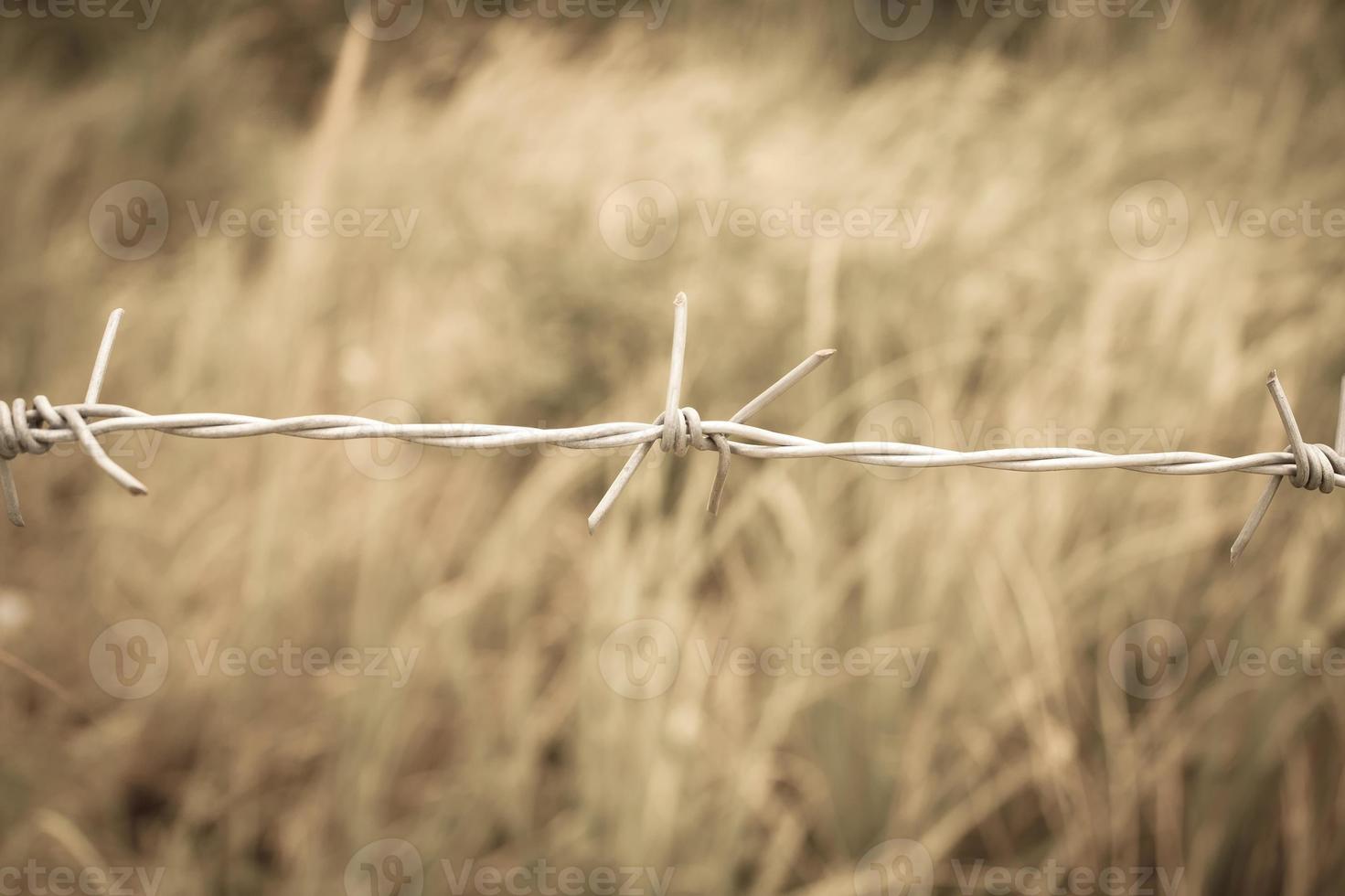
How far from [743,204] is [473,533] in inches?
47.3

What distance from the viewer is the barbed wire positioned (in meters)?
0.61

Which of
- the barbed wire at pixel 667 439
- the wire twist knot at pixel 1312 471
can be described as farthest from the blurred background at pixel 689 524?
the wire twist knot at pixel 1312 471

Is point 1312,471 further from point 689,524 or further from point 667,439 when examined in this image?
point 689,524

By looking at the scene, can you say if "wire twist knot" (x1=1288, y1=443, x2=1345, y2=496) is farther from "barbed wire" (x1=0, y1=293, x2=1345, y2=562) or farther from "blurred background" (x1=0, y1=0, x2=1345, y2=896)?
"blurred background" (x1=0, y1=0, x2=1345, y2=896)

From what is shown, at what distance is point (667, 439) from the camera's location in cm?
62

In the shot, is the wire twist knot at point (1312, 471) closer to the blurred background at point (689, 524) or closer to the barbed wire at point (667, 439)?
the barbed wire at point (667, 439)

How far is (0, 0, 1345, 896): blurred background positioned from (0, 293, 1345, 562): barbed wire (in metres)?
0.47

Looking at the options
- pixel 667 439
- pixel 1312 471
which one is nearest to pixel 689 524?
pixel 667 439

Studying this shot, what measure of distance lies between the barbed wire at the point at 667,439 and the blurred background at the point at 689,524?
1.55 feet

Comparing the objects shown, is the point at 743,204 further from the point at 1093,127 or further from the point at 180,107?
the point at 180,107

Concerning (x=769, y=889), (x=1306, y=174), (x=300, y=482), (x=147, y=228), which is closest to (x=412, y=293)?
(x=300, y=482)

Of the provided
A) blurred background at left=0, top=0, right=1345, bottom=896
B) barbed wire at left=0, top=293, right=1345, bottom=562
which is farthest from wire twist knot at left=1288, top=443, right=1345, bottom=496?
blurred background at left=0, top=0, right=1345, bottom=896

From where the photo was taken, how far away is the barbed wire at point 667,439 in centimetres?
61

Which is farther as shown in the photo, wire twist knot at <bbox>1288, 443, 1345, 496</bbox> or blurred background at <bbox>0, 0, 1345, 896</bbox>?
blurred background at <bbox>0, 0, 1345, 896</bbox>
